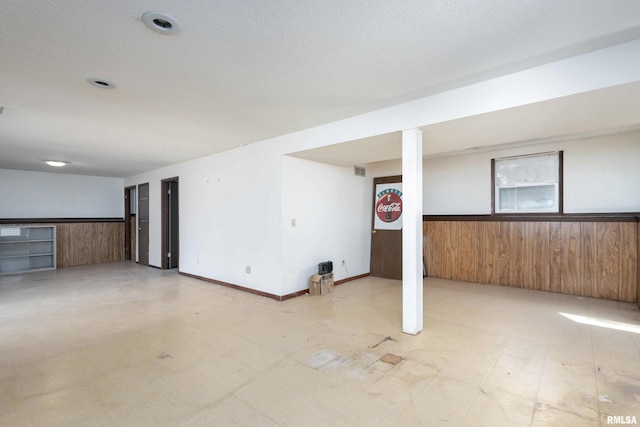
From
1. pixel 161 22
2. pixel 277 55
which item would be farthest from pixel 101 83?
pixel 277 55

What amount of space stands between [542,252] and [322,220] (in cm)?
358

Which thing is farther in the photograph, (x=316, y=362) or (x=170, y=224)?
(x=170, y=224)

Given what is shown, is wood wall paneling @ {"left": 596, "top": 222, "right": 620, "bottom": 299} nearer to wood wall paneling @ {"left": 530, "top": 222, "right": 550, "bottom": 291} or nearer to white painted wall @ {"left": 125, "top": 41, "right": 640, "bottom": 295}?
white painted wall @ {"left": 125, "top": 41, "right": 640, "bottom": 295}

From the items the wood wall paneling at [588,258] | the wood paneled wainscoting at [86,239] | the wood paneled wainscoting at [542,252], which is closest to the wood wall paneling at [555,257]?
the wood paneled wainscoting at [542,252]

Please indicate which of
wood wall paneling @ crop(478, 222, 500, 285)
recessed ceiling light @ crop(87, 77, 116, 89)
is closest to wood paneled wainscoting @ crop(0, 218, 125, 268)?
recessed ceiling light @ crop(87, 77, 116, 89)

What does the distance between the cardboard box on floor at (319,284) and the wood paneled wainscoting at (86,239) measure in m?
6.83

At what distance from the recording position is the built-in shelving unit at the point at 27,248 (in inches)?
275

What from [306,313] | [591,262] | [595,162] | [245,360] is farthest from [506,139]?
[245,360]

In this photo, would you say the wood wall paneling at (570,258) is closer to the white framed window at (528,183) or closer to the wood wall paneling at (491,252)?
the white framed window at (528,183)

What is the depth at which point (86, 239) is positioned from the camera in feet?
26.9

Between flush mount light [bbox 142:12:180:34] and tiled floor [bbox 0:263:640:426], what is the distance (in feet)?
8.05

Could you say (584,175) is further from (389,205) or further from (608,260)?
(389,205)

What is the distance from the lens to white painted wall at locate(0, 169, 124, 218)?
24.0ft

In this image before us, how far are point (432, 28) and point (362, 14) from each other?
0.48 meters
